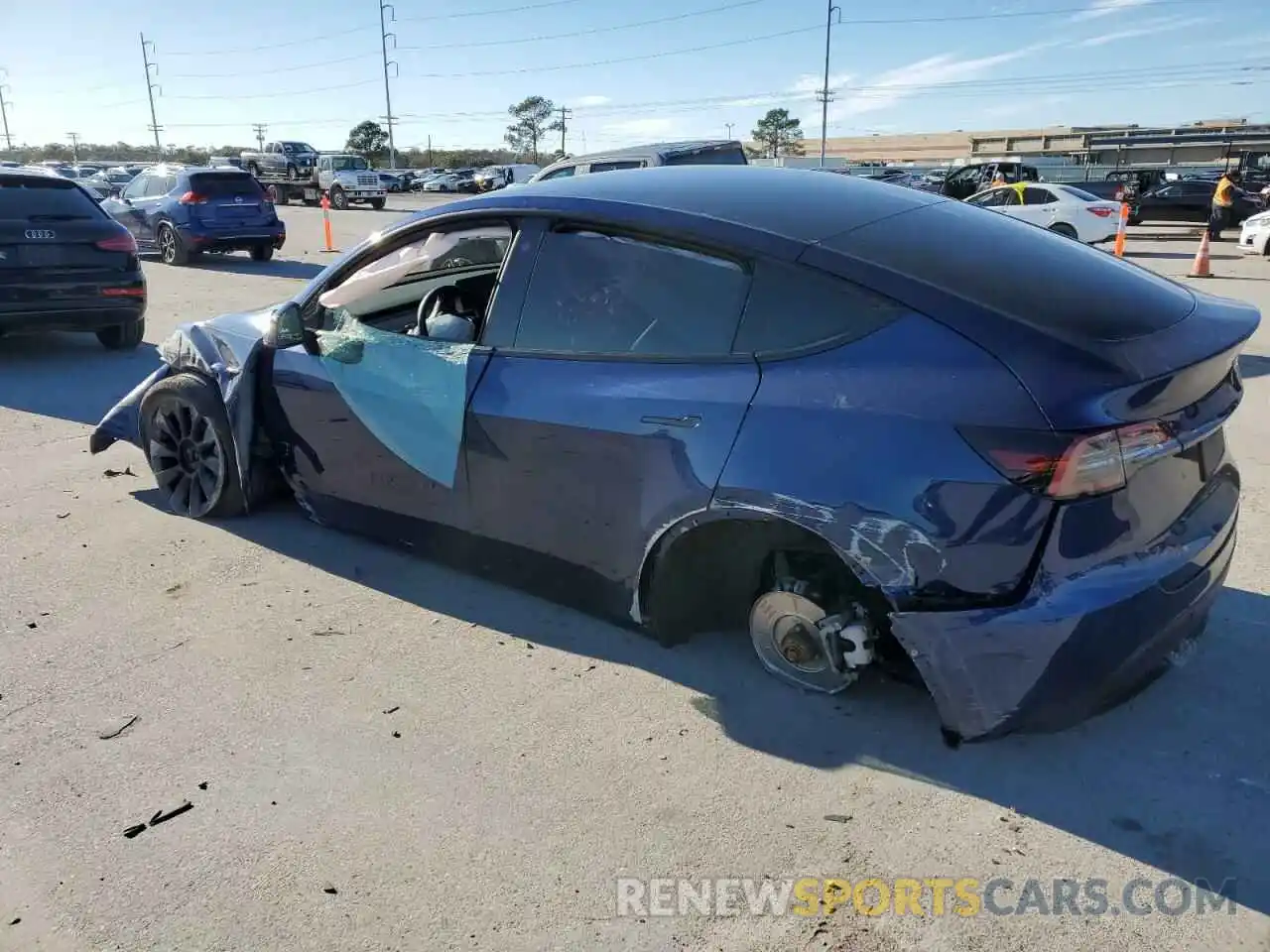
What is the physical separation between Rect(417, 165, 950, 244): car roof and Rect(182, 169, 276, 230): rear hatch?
1375cm

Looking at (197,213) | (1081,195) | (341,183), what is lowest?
(197,213)

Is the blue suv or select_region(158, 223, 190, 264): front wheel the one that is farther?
select_region(158, 223, 190, 264): front wheel

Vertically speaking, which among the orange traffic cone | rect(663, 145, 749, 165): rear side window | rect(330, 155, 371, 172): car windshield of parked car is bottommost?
the orange traffic cone

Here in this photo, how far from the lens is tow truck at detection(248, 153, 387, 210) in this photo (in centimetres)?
3494

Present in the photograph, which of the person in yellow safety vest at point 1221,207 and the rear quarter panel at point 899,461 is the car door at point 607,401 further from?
the person in yellow safety vest at point 1221,207

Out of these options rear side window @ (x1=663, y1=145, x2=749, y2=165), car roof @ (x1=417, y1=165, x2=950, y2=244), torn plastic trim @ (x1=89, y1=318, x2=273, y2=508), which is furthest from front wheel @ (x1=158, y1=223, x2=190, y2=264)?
car roof @ (x1=417, y1=165, x2=950, y2=244)

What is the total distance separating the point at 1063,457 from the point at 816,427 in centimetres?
65

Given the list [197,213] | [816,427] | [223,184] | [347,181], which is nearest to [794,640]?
[816,427]

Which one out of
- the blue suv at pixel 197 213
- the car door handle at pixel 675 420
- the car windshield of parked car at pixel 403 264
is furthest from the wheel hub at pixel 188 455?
the blue suv at pixel 197 213

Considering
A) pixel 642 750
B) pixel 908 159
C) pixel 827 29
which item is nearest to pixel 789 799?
pixel 642 750

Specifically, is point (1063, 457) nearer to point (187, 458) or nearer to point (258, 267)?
point (187, 458)

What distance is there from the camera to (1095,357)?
243 cm

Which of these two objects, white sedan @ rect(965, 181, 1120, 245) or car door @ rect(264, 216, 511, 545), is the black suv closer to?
car door @ rect(264, 216, 511, 545)

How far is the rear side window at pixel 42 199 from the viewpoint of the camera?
7.96 meters
